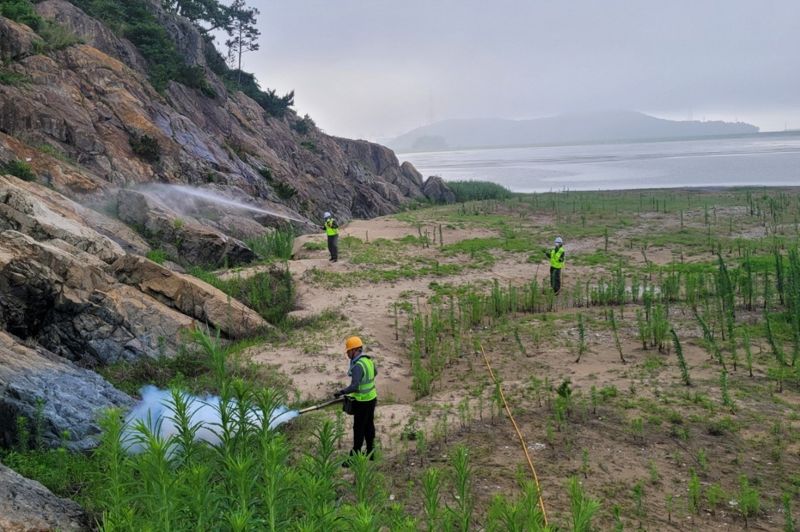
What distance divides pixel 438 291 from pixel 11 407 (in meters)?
10.9

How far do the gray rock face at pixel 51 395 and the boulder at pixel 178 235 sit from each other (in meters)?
8.55

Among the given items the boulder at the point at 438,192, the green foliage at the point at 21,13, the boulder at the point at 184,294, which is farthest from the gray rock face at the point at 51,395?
the boulder at the point at 438,192

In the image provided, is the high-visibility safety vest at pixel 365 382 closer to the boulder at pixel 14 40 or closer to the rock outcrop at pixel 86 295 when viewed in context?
the rock outcrop at pixel 86 295

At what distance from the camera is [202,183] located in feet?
77.5

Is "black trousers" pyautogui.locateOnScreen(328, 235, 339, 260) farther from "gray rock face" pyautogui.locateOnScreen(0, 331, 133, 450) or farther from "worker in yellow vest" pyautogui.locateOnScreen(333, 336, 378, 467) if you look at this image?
"worker in yellow vest" pyautogui.locateOnScreen(333, 336, 378, 467)

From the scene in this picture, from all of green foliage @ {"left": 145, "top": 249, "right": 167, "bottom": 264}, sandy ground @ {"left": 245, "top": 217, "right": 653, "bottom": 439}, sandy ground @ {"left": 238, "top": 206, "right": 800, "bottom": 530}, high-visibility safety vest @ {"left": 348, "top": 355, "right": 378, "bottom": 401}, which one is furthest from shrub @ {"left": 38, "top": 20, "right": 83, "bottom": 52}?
high-visibility safety vest @ {"left": 348, "top": 355, "right": 378, "bottom": 401}

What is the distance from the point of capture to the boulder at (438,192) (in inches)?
1833

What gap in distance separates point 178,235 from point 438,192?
31910 mm

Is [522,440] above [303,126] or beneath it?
beneath

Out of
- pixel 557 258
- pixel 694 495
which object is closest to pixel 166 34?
pixel 557 258

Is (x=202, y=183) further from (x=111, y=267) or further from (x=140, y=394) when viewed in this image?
(x=140, y=394)

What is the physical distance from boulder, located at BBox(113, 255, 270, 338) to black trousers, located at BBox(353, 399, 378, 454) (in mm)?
5230

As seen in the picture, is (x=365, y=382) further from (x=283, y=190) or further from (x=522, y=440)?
(x=283, y=190)

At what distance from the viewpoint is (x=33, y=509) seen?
4.84 m
